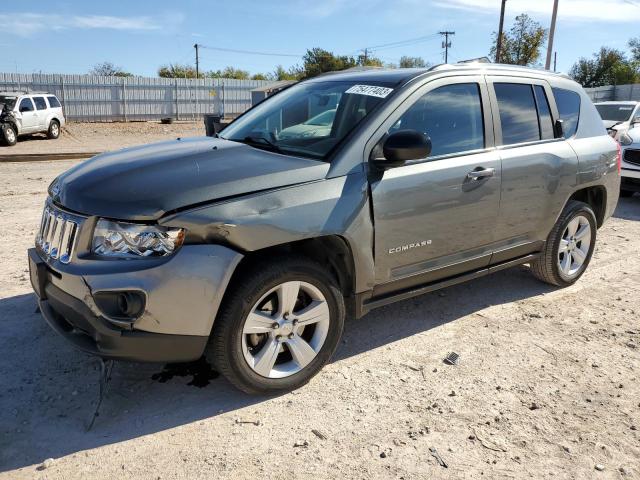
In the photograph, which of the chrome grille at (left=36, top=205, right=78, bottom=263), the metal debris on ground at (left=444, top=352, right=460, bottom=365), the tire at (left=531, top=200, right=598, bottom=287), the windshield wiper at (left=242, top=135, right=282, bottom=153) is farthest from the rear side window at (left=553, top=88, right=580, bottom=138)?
the chrome grille at (left=36, top=205, right=78, bottom=263)

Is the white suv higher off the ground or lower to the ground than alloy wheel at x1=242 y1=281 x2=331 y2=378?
higher

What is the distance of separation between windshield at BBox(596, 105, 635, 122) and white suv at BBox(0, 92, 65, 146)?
16837 millimetres

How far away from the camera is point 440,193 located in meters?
3.68

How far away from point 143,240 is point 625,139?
9110 mm

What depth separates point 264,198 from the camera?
2984mm

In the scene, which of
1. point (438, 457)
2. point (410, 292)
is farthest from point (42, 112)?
point (438, 457)

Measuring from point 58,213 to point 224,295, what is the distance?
3.47 ft

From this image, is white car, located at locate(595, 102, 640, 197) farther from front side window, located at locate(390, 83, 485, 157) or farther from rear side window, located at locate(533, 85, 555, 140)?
front side window, located at locate(390, 83, 485, 157)

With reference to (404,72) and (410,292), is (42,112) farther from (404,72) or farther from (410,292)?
(410,292)

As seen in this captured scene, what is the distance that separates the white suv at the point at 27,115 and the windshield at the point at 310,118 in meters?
16.3

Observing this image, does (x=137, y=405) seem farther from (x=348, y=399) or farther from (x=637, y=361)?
(x=637, y=361)

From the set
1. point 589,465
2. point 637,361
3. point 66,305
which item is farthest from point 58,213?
point 637,361

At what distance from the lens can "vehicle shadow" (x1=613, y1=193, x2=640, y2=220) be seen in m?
8.42

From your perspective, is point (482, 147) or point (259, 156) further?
point (482, 147)
